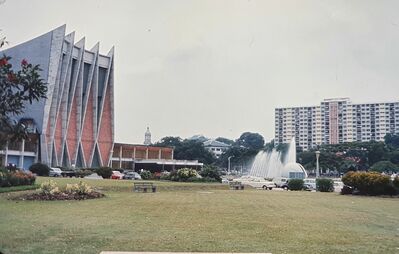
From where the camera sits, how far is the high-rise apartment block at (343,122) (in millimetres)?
137750

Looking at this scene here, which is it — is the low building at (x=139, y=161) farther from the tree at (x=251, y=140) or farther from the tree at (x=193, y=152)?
the tree at (x=251, y=140)

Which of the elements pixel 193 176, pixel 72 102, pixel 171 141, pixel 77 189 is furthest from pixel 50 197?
pixel 171 141

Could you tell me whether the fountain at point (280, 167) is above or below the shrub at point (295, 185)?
above

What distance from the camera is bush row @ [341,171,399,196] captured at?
31719 millimetres

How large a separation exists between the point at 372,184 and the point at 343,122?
115 metres

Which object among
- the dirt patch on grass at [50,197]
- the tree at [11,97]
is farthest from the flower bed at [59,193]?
the tree at [11,97]

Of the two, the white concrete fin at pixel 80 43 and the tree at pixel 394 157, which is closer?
the white concrete fin at pixel 80 43

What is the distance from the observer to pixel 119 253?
7.92 metres

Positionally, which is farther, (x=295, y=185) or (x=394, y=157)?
(x=394, y=157)

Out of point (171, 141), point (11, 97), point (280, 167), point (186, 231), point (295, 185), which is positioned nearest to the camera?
point (11, 97)

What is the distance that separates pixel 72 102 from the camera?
273 ft

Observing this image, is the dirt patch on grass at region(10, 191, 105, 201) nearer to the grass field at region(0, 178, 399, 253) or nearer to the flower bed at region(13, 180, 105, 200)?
the flower bed at region(13, 180, 105, 200)

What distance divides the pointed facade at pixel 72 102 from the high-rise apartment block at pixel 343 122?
78453mm

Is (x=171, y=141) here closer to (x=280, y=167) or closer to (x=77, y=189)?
(x=280, y=167)
